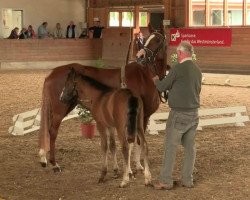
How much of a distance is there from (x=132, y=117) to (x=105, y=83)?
4.03 feet

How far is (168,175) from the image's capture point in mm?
7480

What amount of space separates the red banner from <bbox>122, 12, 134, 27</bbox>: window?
5635mm

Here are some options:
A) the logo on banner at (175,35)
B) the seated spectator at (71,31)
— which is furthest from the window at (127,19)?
the logo on banner at (175,35)

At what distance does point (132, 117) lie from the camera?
7410 mm

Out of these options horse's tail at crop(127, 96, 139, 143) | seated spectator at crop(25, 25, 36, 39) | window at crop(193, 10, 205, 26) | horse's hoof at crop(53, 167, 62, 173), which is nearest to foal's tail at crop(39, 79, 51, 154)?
horse's hoof at crop(53, 167, 62, 173)

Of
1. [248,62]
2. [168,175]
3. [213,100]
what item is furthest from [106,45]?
[168,175]

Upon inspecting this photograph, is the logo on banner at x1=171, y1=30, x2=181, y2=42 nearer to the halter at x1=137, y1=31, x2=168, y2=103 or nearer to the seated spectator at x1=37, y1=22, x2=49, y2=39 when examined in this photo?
the seated spectator at x1=37, y1=22, x2=49, y2=39

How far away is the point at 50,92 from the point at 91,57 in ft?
72.6

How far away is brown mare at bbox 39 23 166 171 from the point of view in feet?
27.8

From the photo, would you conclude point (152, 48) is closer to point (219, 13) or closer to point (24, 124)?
point (24, 124)

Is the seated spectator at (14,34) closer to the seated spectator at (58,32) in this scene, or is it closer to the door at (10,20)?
the door at (10,20)

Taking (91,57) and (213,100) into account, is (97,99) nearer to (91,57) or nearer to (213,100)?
(213,100)

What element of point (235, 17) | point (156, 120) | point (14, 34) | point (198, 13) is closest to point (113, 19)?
point (14, 34)

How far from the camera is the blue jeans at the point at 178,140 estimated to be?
24.3 feet
